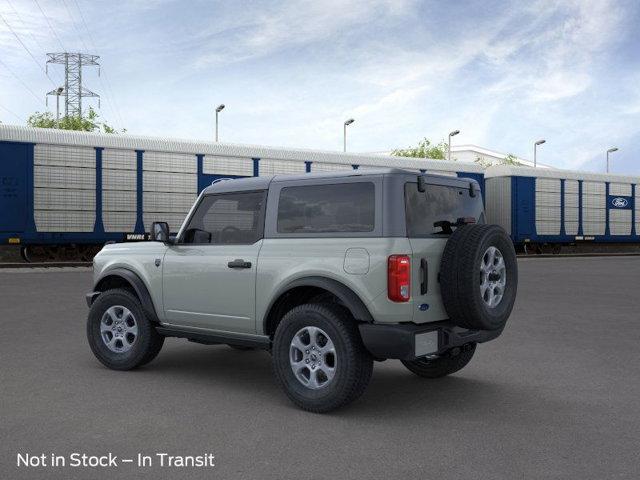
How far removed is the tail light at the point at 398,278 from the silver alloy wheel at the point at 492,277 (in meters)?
0.74

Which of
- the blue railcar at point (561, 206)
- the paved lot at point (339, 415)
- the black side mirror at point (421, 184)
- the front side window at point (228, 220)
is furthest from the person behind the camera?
the blue railcar at point (561, 206)

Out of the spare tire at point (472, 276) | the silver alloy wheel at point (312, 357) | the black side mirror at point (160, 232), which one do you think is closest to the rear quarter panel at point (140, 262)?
the black side mirror at point (160, 232)

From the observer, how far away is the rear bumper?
15.8 feet

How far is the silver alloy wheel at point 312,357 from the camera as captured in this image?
5.12m

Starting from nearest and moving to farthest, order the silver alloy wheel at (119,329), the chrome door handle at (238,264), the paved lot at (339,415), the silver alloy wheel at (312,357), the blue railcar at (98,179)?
the paved lot at (339,415)
the silver alloy wheel at (312,357)
the chrome door handle at (238,264)
the silver alloy wheel at (119,329)
the blue railcar at (98,179)

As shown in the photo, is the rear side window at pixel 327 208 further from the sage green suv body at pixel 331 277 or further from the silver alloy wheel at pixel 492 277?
the silver alloy wheel at pixel 492 277

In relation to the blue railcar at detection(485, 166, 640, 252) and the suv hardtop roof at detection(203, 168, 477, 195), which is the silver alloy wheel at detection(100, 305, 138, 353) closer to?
the suv hardtop roof at detection(203, 168, 477, 195)

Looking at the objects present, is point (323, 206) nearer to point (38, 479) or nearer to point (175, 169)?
point (38, 479)

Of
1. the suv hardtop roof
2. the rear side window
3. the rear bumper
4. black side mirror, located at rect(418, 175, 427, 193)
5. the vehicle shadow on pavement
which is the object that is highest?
the suv hardtop roof

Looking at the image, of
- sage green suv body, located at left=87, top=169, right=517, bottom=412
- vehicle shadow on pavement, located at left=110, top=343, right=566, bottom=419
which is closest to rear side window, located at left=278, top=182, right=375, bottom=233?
sage green suv body, located at left=87, top=169, right=517, bottom=412

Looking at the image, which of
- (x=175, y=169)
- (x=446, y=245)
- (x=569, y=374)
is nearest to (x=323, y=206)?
(x=446, y=245)

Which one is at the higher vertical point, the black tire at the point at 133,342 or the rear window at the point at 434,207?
the rear window at the point at 434,207

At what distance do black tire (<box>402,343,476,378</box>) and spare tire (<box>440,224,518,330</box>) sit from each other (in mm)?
937

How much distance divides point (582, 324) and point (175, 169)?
16.5m
